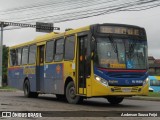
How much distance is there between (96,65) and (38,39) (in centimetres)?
695

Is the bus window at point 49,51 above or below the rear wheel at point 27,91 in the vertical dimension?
above

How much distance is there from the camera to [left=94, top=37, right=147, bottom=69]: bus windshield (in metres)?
17.1

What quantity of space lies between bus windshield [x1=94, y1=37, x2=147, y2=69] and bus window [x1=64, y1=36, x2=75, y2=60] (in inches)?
72.4

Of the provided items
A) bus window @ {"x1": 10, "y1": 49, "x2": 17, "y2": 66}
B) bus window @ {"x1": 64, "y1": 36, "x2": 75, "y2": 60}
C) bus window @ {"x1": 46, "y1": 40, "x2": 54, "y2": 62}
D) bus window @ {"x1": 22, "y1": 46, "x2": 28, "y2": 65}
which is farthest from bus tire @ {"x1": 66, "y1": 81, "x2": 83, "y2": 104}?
bus window @ {"x1": 10, "y1": 49, "x2": 17, "y2": 66}

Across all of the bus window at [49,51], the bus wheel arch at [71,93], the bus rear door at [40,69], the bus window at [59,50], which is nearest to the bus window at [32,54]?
the bus rear door at [40,69]

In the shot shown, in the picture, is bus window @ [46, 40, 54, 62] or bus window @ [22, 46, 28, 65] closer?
bus window @ [46, 40, 54, 62]

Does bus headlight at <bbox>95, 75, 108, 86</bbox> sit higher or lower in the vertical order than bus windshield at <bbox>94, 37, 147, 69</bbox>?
lower

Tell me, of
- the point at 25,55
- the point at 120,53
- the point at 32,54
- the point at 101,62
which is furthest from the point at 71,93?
the point at 25,55

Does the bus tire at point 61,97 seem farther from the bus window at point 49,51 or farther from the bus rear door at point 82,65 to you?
the bus rear door at point 82,65

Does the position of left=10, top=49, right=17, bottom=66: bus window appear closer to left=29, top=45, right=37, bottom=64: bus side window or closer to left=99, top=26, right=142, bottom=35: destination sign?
left=29, top=45, right=37, bottom=64: bus side window

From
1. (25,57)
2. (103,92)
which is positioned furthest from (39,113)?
(25,57)

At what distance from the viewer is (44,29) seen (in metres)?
44.3

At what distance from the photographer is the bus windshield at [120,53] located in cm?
1712

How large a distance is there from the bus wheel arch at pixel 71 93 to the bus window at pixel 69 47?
0.96 m
